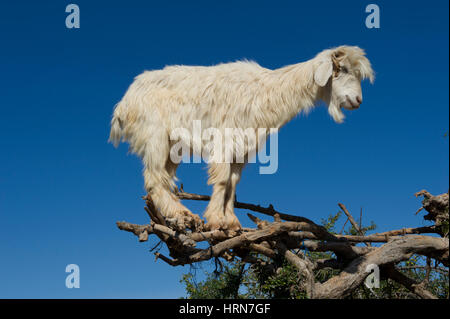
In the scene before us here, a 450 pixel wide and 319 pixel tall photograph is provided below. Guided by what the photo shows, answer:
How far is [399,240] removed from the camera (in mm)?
7434

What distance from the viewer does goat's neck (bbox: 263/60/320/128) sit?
7617 millimetres

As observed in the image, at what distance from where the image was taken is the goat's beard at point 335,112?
7691 millimetres

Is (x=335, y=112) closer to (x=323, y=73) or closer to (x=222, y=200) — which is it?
(x=323, y=73)

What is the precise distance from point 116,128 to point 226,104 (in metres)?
1.97

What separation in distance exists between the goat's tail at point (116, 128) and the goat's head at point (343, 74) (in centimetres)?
320

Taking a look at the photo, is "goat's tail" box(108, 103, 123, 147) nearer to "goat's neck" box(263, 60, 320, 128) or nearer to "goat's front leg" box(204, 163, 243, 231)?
"goat's front leg" box(204, 163, 243, 231)

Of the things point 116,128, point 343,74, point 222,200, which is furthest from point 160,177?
point 343,74

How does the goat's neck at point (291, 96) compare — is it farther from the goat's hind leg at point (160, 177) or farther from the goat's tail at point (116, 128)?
the goat's tail at point (116, 128)

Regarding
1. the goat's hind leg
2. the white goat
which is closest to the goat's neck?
the white goat

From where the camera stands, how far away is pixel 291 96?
7633 millimetres
